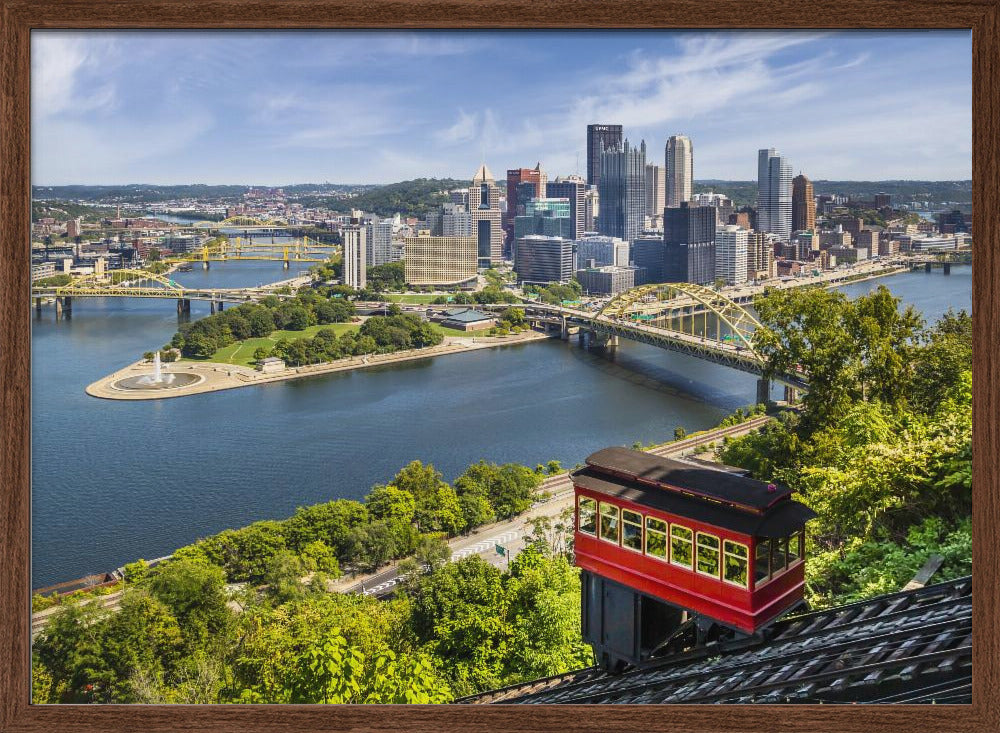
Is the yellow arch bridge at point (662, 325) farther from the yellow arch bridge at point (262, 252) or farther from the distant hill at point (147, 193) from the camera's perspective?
the distant hill at point (147, 193)

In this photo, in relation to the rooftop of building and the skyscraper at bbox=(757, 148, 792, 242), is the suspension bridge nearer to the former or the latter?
the skyscraper at bbox=(757, 148, 792, 242)

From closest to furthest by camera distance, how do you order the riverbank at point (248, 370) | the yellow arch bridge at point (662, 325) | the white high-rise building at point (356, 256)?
1. the riverbank at point (248, 370)
2. the white high-rise building at point (356, 256)
3. the yellow arch bridge at point (662, 325)

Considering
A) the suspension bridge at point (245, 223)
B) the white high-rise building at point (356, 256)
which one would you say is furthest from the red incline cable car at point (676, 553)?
the white high-rise building at point (356, 256)

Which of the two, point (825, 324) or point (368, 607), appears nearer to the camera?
point (368, 607)

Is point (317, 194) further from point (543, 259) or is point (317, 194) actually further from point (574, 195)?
point (543, 259)

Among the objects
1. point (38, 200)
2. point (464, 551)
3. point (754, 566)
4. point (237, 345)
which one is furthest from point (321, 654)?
point (237, 345)

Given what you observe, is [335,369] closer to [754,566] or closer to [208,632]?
[208,632]
